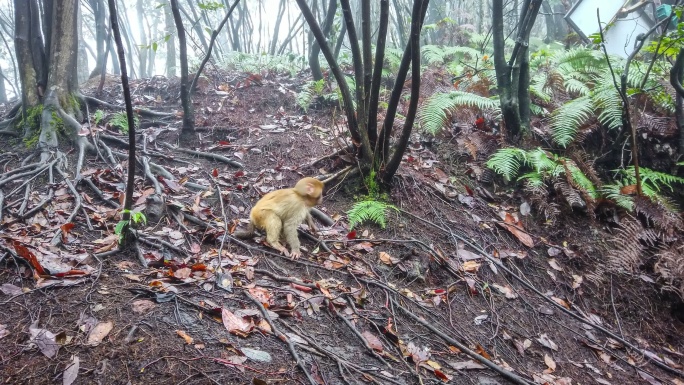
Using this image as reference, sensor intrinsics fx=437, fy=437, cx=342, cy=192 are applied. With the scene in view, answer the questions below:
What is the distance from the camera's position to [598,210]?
20.5 feet

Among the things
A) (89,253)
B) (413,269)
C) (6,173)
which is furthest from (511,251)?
(6,173)

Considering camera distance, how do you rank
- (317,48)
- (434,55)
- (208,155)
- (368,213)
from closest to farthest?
(368,213)
(208,155)
(317,48)
(434,55)

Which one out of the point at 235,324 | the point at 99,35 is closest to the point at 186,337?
the point at 235,324

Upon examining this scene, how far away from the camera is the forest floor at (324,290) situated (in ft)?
9.19

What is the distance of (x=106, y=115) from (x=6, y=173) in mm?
2685

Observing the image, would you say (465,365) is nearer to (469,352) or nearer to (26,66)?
(469,352)

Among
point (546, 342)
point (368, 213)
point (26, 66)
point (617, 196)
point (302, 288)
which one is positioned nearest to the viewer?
point (302, 288)

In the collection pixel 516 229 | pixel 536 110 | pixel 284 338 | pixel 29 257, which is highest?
pixel 536 110

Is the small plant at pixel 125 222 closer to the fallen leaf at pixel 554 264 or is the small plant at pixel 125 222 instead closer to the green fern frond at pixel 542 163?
the fallen leaf at pixel 554 264

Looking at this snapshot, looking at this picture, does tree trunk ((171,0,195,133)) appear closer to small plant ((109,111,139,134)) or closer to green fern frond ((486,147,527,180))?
small plant ((109,111,139,134))

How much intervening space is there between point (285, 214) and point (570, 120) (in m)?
4.91

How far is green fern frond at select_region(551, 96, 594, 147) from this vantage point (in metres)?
6.80

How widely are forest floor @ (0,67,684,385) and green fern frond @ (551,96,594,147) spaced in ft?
3.45

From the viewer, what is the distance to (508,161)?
6.34 m
